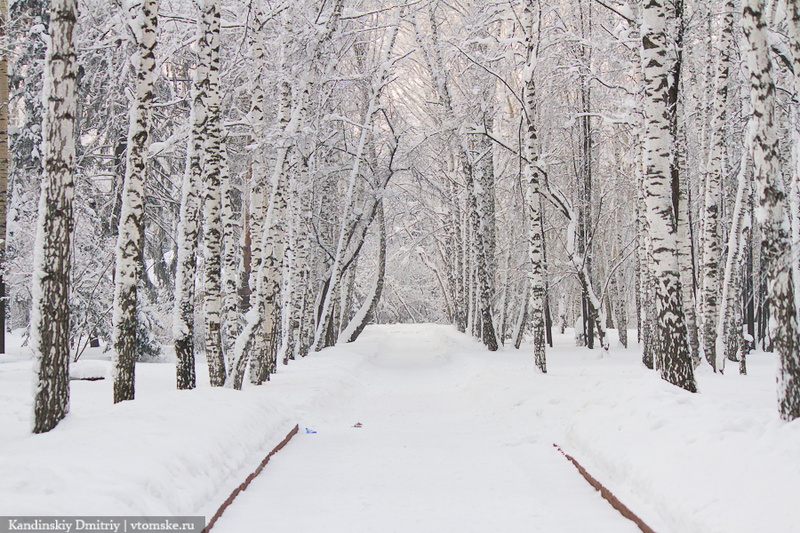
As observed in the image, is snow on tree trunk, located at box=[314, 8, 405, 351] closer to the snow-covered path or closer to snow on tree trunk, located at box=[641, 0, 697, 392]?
the snow-covered path

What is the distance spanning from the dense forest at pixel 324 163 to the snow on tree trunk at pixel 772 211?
0.02 metres

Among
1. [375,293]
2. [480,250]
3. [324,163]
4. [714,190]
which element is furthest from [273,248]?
[375,293]

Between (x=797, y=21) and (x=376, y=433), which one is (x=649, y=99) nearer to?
(x=797, y=21)

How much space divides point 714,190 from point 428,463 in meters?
9.77

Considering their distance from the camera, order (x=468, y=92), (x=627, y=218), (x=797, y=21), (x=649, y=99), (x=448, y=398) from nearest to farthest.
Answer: (x=797, y=21), (x=649, y=99), (x=448, y=398), (x=468, y=92), (x=627, y=218)

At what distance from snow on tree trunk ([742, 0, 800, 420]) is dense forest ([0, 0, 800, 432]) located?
Result: 0.02 m

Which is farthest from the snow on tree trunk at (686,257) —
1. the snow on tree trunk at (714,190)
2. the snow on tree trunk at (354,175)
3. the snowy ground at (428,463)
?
the snow on tree trunk at (354,175)

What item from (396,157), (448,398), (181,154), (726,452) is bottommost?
(448,398)

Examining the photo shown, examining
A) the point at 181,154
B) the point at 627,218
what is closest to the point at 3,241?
the point at 181,154

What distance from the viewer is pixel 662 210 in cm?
952

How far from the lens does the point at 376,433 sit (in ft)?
36.9

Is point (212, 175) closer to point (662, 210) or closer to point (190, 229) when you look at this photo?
point (190, 229)

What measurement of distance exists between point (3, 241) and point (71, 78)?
Result: 11.7 meters

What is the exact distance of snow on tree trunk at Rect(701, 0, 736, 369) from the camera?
13922 mm
